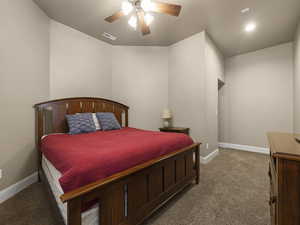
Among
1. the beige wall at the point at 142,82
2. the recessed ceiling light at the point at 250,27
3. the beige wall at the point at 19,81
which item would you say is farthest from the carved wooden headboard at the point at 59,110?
the recessed ceiling light at the point at 250,27

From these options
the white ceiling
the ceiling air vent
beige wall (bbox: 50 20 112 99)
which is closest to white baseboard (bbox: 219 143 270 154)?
the white ceiling

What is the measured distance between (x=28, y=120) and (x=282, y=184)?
3.15 m

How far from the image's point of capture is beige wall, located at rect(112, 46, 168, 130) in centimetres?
404

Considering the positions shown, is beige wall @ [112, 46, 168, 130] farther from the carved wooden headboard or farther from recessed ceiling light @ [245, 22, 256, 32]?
recessed ceiling light @ [245, 22, 256, 32]

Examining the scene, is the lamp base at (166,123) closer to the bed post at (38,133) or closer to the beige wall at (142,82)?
the beige wall at (142,82)

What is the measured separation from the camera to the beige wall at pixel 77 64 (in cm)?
293

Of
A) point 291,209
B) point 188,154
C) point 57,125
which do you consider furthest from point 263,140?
point 57,125

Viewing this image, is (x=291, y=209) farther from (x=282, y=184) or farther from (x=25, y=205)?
(x=25, y=205)

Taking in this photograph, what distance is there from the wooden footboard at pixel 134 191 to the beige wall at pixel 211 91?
66.5 inches

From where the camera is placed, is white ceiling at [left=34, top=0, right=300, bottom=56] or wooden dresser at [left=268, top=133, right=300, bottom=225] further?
white ceiling at [left=34, top=0, right=300, bottom=56]

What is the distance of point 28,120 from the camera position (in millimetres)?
2369

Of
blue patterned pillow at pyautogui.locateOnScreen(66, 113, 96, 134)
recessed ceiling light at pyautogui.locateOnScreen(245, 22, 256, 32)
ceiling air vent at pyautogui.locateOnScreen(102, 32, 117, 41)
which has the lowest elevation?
blue patterned pillow at pyautogui.locateOnScreen(66, 113, 96, 134)

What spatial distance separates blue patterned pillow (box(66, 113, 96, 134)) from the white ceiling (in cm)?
194

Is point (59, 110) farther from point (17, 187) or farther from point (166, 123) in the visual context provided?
point (166, 123)
